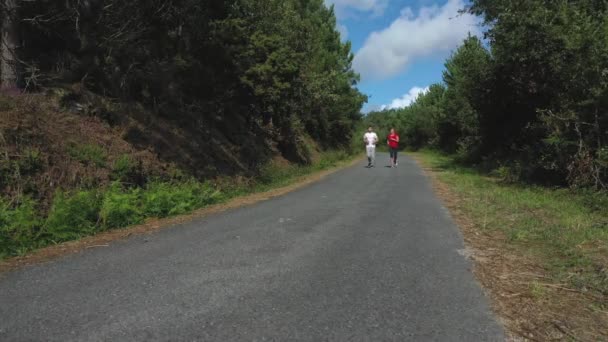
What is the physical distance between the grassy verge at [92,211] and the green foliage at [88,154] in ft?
2.15

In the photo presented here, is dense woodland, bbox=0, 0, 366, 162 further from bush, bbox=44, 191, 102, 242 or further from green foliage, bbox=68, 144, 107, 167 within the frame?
bush, bbox=44, 191, 102, 242

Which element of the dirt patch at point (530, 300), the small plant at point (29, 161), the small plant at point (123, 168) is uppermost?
the small plant at point (29, 161)

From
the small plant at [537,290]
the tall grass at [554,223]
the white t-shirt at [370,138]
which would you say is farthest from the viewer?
the white t-shirt at [370,138]

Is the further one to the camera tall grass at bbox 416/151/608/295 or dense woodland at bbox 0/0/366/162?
dense woodland at bbox 0/0/366/162

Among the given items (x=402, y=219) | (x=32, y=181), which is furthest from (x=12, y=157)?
(x=402, y=219)

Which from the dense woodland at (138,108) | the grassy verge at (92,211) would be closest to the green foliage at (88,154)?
the dense woodland at (138,108)

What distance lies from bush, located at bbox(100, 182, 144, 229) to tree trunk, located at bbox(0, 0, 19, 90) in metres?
3.57

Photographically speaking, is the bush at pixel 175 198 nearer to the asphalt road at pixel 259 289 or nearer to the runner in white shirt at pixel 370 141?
the asphalt road at pixel 259 289

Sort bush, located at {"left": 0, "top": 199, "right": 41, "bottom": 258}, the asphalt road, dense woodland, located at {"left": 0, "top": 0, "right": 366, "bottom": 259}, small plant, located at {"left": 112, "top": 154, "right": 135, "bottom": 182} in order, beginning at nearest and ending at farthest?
the asphalt road → bush, located at {"left": 0, "top": 199, "right": 41, "bottom": 258} → dense woodland, located at {"left": 0, "top": 0, "right": 366, "bottom": 259} → small plant, located at {"left": 112, "top": 154, "right": 135, "bottom": 182}

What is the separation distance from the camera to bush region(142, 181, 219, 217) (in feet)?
28.8

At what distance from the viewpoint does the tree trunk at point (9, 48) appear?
9.62 meters

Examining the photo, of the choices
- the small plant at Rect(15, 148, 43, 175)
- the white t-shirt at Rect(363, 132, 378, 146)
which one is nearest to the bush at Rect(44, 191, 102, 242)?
the small plant at Rect(15, 148, 43, 175)

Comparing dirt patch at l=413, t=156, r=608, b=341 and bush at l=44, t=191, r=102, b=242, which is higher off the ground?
bush at l=44, t=191, r=102, b=242

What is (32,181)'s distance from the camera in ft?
25.4
